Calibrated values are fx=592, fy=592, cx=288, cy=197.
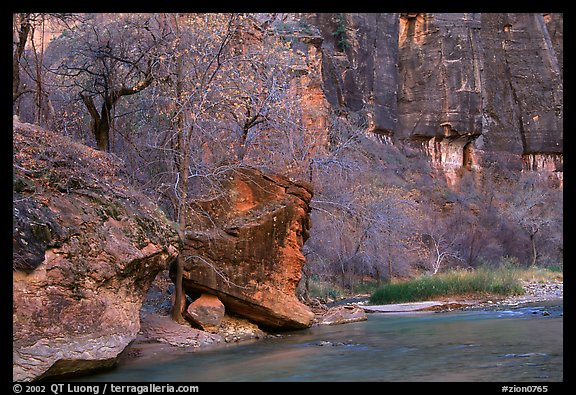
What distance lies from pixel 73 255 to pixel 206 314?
483 centimetres

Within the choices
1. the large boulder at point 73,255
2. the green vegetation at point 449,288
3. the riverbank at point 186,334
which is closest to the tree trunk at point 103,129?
the large boulder at point 73,255

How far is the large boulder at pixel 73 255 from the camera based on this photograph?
27.0ft

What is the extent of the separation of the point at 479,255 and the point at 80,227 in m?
34.8

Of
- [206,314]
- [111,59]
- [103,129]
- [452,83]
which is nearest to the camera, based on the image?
[206,314]

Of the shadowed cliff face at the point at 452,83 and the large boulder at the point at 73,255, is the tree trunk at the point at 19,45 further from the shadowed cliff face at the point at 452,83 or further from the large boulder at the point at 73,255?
the shadowed cliff face at the point at 452,83

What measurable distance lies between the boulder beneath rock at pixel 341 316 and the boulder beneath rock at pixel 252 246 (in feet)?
3.27

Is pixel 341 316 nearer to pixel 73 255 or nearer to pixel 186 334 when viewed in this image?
pixel 186 334

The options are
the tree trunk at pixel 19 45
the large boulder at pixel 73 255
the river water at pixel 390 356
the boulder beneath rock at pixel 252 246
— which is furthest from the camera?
the boulder beneath rock at pixel 252 246

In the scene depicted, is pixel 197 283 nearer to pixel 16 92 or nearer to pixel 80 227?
pixel 80 227

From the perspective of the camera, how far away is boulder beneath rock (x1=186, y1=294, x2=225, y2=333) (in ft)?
43.5

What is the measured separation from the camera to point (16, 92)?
1344cm

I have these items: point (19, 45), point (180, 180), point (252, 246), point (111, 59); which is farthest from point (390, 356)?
point (19, 45)

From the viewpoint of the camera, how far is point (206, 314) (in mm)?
13344
